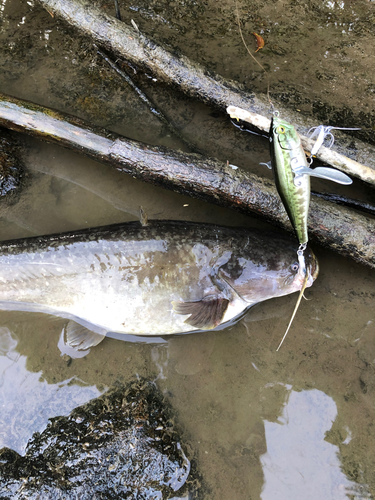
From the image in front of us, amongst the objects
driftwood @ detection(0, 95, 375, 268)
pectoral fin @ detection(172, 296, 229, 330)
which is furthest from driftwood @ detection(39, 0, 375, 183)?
pectoral fin @ detection(172, 296, 229, 330)

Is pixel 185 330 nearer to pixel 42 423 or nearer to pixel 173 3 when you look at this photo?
Answer: pixel 42 423

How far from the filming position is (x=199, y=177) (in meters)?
3.39

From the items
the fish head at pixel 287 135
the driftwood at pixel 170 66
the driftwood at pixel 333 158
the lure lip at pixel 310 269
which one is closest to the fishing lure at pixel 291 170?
the fish head at pixel 287 135

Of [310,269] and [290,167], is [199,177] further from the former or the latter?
[310,269]

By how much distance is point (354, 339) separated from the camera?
11.6 ft

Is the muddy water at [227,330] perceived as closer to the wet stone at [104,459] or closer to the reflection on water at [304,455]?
the reflection on water at [304,455]

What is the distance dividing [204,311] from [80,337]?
139cm

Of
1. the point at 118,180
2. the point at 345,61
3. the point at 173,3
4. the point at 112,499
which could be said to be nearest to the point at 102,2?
the point at 173,3

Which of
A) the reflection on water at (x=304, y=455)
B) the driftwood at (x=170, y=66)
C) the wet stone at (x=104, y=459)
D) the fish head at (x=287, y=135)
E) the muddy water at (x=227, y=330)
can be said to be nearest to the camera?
the fish head at (x=287, y=135)

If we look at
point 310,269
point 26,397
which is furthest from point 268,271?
point 26,397

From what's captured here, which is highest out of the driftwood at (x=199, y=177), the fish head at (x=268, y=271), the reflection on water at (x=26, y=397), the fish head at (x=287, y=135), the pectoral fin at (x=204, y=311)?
the fish head at (x=287, y=135)

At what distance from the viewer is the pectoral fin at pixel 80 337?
3602mm

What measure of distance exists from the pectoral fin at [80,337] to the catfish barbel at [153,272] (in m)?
0.22

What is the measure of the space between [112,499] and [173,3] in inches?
236
